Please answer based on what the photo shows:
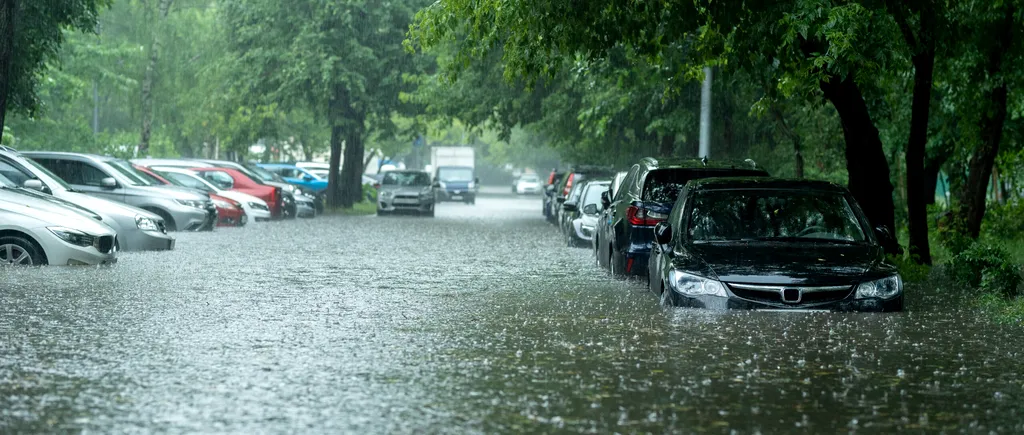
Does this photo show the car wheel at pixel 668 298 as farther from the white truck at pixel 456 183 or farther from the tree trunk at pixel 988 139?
the white truck at pixel 456 183

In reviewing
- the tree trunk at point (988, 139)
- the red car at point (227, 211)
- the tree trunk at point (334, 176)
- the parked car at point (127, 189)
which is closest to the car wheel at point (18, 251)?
the parked car at point (127, 189)

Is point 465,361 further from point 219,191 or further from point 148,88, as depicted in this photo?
point 148,88

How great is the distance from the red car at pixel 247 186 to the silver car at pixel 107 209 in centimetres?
1484

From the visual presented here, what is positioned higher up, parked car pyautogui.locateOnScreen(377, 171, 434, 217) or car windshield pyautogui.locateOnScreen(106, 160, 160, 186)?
car windshield pyautogui.locateOnScreen(106, 160, 160, 186)

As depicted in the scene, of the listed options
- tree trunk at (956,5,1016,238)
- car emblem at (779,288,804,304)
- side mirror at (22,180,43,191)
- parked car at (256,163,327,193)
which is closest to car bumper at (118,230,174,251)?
side mirror at (22,180,43,191)

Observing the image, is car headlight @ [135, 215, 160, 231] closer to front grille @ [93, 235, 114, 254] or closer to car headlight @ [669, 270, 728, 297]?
front grille @ [93, 235, 114, 254]

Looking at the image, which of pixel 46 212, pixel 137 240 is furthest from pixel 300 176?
pixel 46 212

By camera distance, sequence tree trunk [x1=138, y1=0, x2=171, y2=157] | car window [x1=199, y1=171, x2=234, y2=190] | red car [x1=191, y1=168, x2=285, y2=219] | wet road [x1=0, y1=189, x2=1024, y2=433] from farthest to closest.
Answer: tree trunk [x1=138, y1=0, x2=171, y2=157] → red car [x1=191, y1=168, x2=285, y2=219] → car window [x1=199, y1=171, x2=234, y2=190] → wet road [x1=0, y1=189, x2=1024, y2=433]

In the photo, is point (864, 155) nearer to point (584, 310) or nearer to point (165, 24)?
point (584, 310)


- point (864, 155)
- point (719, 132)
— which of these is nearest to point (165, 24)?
point (719, 132)

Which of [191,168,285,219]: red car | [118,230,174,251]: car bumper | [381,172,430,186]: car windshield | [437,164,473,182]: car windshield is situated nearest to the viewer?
[118,230,174,251]: car bumper

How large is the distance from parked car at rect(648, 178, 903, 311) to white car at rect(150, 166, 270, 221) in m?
21.8

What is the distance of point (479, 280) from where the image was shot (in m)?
18.1

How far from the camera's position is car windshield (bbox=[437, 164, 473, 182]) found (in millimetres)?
70688
